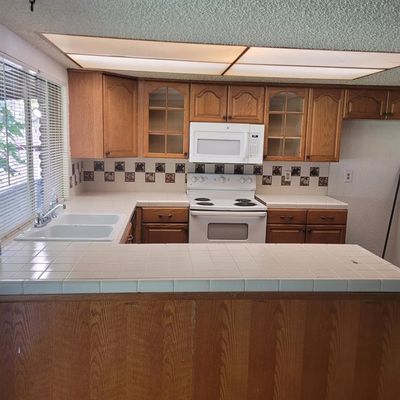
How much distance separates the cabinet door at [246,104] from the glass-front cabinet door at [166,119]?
42 cm

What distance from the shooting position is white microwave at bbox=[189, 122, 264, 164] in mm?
3529

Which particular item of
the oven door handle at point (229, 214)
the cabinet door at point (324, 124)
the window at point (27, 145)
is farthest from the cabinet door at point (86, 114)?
the cabinet door at point (324, 124)

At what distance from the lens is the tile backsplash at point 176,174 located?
3.87 meters

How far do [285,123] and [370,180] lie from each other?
3.94ft

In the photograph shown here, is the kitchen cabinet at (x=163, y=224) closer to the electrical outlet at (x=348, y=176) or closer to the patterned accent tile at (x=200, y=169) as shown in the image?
the patterned accent tile at (x=200, y=169)

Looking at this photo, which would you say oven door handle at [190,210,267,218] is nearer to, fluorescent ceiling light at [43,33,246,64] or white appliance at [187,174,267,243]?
white appliance at [187,174,267,243]

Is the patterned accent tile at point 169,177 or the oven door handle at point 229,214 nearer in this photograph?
the oven door handle at point 229,214

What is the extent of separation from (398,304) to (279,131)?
2.48 m

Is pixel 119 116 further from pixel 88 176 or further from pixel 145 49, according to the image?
pixel 145 49

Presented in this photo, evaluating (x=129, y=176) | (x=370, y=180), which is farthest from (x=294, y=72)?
(x=129, y=176)

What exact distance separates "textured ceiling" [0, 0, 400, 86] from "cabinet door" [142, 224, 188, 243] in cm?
177

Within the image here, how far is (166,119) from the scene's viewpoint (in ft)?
11.8

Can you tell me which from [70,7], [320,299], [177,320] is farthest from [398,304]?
[70,7]

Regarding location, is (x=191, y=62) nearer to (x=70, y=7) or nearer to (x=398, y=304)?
(x=70, y=7)
